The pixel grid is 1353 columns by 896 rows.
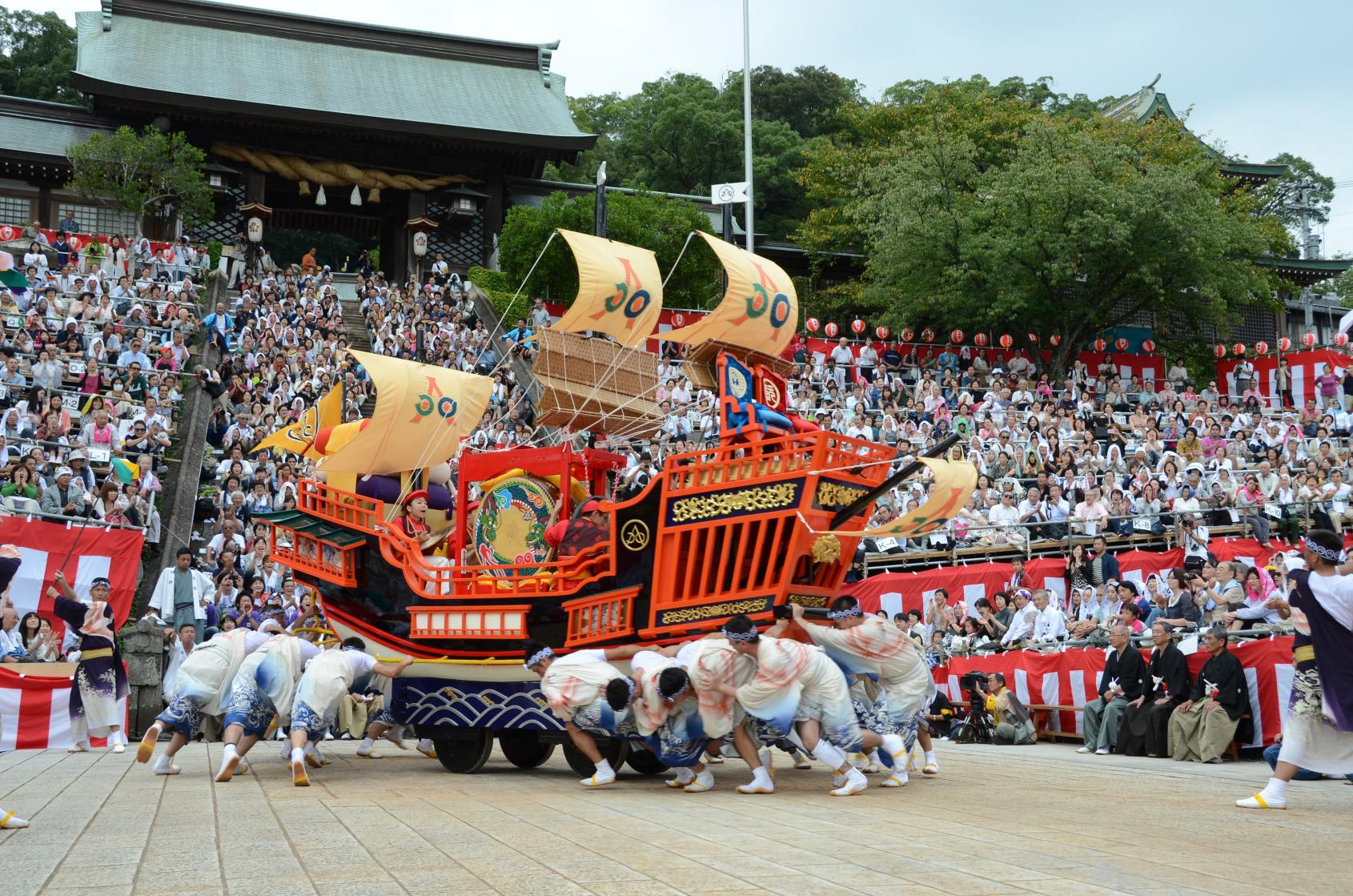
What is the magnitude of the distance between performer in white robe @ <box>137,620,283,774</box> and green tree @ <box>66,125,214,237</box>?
67.5 feet

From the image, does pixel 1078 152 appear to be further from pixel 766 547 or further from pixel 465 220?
pixel 766 547

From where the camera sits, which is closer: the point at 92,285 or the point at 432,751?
→ the point at 432,751

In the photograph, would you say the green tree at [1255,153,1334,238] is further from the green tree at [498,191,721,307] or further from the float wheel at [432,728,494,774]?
the float wheel at [432,728,494,774]

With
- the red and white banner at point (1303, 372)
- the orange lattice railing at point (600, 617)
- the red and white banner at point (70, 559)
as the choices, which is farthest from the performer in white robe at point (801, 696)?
the red and white banner at point (1303, 372)

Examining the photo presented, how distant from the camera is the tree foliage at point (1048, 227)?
92.9ft

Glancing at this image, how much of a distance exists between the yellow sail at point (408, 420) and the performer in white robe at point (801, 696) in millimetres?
5182

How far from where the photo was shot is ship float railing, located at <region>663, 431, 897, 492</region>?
1027cm

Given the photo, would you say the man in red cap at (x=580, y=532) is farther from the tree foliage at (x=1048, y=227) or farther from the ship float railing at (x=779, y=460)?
the tree foliage at (x=1048, y=227)

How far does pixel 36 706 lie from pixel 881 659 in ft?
29.0

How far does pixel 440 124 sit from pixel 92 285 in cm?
1289

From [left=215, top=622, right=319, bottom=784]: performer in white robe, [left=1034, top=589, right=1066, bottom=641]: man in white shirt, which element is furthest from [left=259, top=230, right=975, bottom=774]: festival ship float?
[left=1034, top=589, right=1066, bottom=641]: man in white shirt

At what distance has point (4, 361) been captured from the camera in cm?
1906

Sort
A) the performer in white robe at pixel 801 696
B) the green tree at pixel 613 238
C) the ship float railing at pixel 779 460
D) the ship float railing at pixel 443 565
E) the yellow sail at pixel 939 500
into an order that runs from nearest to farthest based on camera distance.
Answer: the performer in white robe at pixel 801 696 → the ship float railing at pixel 779 460 → the ship float railing at pixel 443 565 → the yellow sail at pixel 939 500 → the green tree at pixel 613 238

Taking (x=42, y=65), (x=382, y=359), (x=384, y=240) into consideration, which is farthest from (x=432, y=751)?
(x=42, y=65)
